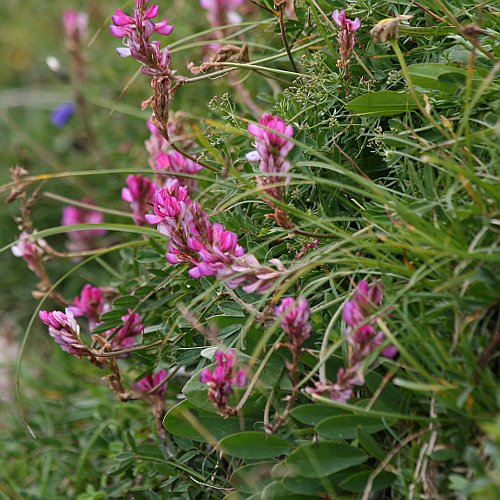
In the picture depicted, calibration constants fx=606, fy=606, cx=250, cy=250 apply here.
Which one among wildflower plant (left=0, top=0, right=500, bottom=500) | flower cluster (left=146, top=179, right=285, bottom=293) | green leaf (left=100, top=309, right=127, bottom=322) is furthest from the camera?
green leaf (left=100, top=309, right=127, bottom=322)

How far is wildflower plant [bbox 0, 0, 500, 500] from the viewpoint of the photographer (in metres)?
0.92

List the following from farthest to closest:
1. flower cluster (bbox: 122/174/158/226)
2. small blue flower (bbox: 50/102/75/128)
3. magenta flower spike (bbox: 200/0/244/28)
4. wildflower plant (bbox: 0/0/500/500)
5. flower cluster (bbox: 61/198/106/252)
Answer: small blue flower (bbox: 50/102/75/128) < flower cluster (bbox: 61/198/106/252) < magenta flower spike (bbox: 200/0/244/28) < flower cluster (bbox: 122/174/158/226) < wildflower plant (bbox: 0/0/500/500)

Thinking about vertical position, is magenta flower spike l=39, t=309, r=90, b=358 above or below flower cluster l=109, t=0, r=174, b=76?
below

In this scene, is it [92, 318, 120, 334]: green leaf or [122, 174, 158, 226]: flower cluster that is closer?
[92, 318, 120, 334]: green leaf

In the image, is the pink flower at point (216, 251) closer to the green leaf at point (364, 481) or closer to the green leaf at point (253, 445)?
the green leaf at point (253, 445)

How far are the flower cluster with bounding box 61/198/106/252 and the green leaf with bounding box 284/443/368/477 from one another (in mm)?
1825

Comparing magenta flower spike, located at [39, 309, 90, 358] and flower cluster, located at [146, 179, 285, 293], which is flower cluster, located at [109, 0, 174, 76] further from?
magenta flower spike, located at [39, 309, 90, 358]

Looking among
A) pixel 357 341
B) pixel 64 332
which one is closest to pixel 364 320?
pixel 357 341

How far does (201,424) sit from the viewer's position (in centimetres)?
115

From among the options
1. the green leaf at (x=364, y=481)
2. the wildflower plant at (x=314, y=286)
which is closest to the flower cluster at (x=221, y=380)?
the wildflower plant at (x=314, y=286)

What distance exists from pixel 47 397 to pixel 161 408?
940mm

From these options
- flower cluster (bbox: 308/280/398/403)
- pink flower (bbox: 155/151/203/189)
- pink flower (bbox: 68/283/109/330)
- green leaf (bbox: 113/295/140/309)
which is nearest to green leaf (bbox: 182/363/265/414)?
flower cluster (bbox: 308/280/398/403)

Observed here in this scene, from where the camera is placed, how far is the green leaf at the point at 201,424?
3.77ft

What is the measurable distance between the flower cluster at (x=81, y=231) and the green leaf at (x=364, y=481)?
1.87 meters
